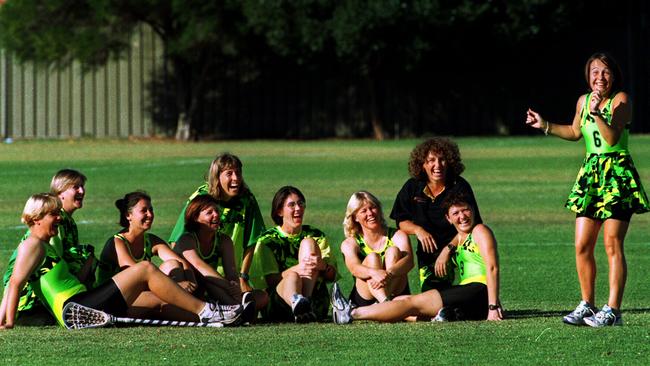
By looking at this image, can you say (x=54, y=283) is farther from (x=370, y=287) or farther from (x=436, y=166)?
(x=436, y=166)

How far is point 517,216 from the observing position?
18.3 metres

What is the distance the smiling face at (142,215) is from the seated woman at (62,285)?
0.39m

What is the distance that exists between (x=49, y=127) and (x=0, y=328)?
35.5m

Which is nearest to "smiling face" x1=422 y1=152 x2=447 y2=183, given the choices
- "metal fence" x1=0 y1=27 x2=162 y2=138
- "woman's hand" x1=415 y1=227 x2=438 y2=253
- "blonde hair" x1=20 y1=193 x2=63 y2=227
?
"woman's hand" x1=415 y1=227 x2=438 y2=253

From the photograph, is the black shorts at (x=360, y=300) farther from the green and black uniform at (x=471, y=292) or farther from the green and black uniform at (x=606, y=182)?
the green and black uniform at (x=606, y=182)

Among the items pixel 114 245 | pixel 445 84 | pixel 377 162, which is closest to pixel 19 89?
pixel 445 84

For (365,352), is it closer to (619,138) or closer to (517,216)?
(619,138)

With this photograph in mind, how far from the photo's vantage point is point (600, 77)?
9016 mm

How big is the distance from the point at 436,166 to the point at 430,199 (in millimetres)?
242

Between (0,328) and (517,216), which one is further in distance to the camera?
(517,216)

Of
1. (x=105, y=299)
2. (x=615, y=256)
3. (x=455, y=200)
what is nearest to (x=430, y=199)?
(x=455, y=200)

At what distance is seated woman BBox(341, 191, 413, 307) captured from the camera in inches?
381

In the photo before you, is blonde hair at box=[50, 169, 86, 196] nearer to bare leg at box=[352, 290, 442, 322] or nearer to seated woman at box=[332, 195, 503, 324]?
seated woman at box=[332, 195, 503, 324]

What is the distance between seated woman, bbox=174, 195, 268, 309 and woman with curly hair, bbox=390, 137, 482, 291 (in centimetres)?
111
